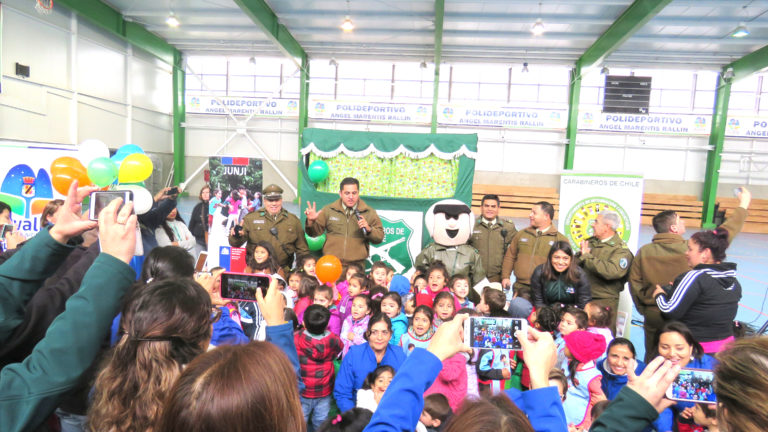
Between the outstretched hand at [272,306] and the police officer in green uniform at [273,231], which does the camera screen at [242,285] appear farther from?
the police officer in green uniform at [273,231]

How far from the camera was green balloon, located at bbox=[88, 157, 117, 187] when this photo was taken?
7.34ft

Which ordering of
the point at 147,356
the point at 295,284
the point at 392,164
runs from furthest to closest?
the point at 392,164 → the point at 295,284 → the point at 147,356

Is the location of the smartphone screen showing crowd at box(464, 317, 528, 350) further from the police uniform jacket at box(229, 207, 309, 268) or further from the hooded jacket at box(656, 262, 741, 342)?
the police uniform jacket at box(229, 207, 309, 268)

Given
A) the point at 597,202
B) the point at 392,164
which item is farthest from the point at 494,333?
the point at 392,164

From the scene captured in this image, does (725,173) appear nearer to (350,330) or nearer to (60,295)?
(350,330)

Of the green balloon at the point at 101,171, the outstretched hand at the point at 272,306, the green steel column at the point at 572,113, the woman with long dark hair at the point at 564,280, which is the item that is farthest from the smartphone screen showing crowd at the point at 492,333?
the green steel column at the point at 572,113

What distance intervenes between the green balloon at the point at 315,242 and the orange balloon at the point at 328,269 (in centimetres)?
98

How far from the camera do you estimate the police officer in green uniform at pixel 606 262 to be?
346 centimetres

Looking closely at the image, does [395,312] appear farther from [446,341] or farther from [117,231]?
[117,231]

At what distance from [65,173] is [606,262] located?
12.9 feet

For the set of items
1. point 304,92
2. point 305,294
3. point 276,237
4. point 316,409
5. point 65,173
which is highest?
point 304,92

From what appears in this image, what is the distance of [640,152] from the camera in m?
13.9

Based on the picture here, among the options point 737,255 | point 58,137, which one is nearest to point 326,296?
point 58,137

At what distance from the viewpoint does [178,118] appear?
13.5 m
